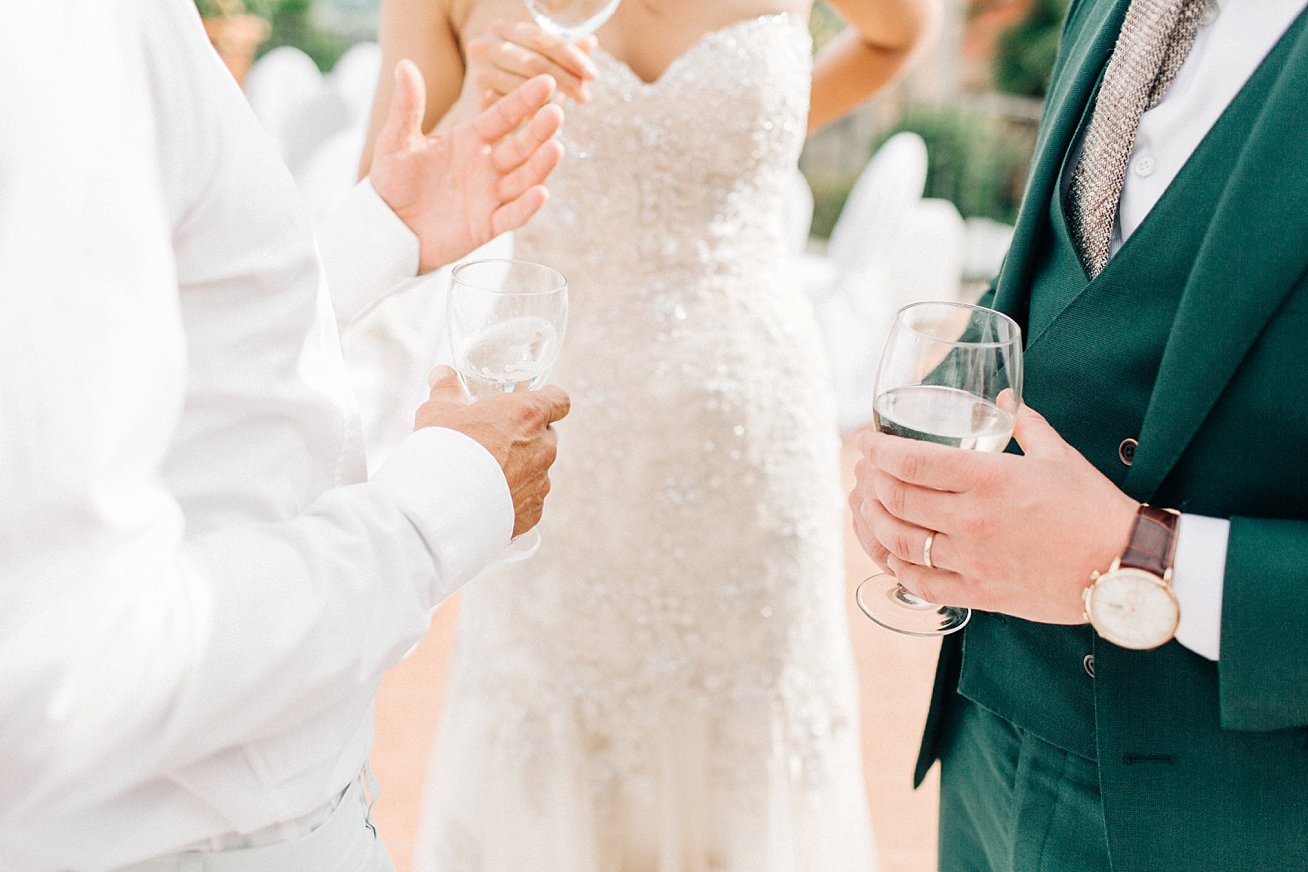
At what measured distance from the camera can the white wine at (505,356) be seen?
1174mm

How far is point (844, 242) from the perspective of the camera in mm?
5395

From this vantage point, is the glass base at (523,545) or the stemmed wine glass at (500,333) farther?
the glass base at (523,545)

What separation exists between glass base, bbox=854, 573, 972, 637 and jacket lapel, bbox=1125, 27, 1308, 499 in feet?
1.43

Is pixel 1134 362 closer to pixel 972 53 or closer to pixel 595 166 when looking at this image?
pixel 595 166

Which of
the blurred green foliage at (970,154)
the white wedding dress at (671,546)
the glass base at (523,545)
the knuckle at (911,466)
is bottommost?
the blurred green foliage at (970,154)

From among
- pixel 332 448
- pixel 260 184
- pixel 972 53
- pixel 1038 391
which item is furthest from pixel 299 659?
pixel 972 53

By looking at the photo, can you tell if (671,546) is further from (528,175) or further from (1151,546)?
(1151,546)

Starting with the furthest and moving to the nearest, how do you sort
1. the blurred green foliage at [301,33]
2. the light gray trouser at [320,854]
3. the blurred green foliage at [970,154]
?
the blurred green foliage at [970,154] → the blurred green foliage at [301,33] → the light gray trouser at [320,854]

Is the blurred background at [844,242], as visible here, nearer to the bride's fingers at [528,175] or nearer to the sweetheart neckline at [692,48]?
the bride's fingers at [528,175]

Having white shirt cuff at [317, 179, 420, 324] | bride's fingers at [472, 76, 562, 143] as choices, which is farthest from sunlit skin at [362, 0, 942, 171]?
white shirt cuff at [317, 179, 420, 324]

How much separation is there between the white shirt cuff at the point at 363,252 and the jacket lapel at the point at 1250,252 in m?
0.93

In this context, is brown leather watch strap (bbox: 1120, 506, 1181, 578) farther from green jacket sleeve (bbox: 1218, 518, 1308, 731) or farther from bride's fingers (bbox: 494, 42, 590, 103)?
bride's fingers (bbox: 494, 42, 590, 103)

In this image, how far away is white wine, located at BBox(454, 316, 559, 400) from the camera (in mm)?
1174

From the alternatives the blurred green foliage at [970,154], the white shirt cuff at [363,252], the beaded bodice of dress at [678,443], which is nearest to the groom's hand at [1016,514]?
the white shirt cuff at [363,252]
